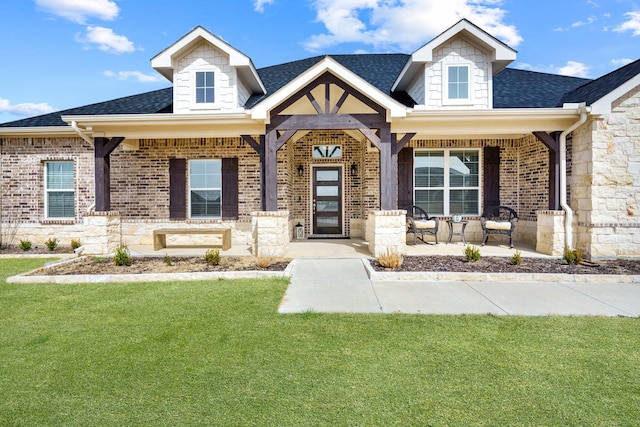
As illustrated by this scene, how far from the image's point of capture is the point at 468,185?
10.4 meters

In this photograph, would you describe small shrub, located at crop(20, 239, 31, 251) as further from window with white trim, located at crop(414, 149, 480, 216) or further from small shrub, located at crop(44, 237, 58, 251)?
window with white trim, located at crop(414, 149, 480, 216)

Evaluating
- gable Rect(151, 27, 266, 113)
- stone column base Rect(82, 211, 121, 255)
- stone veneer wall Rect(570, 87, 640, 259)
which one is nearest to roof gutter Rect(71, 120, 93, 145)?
stone column base Rect(82, 211, 121, 255)

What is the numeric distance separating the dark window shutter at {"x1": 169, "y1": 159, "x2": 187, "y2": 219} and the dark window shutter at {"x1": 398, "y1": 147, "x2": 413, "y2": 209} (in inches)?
251

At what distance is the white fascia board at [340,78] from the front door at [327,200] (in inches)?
158

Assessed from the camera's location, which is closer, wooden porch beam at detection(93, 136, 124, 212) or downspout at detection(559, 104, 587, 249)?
downspout at detection(559, 104, 587, 249)

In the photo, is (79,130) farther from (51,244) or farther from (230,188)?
(230,188)

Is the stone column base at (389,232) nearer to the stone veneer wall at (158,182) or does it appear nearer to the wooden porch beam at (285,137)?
the wooden porch beam at (285,137)

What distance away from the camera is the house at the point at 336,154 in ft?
25.0

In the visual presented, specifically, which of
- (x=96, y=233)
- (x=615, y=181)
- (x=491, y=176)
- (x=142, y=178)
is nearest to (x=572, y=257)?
(x=615, y=181)

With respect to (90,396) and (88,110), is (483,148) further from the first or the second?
(88,110)

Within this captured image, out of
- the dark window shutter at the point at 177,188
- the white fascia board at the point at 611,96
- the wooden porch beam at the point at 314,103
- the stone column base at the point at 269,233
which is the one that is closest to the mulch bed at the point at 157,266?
the stone column base at the point at 269,233

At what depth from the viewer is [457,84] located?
909 cm

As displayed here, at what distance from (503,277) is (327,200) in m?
A: 6.42

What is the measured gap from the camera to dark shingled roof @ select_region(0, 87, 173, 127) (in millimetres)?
9672
